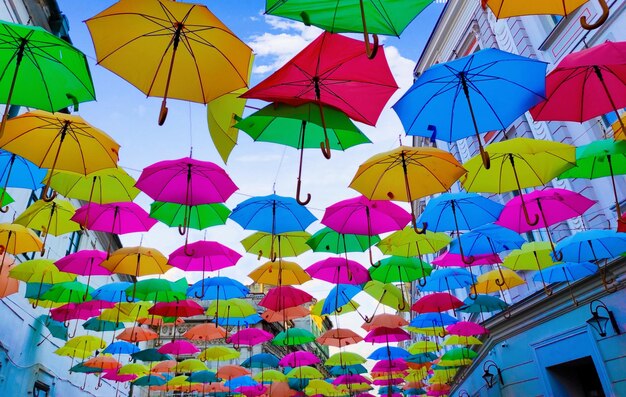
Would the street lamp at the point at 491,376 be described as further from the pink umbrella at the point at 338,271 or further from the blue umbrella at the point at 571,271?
the pink umbrella at the point at 338,271

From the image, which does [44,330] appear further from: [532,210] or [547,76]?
[547,76]

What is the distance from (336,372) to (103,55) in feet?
58.5

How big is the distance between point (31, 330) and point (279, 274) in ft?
32.2

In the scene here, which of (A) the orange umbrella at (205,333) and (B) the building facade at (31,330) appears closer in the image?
(B) the building facade at (31,330)

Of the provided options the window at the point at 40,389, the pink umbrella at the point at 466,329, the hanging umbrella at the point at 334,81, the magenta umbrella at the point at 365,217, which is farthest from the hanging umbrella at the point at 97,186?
the window at the point at 40,389

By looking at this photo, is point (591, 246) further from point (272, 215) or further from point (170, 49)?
point (170, 49)

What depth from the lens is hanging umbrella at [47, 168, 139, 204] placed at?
23.5 feet

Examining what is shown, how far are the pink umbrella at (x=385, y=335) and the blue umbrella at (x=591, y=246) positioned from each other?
20.2ft

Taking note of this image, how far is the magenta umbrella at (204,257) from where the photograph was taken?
9031 mm

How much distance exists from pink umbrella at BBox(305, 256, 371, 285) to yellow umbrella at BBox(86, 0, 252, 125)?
602cm

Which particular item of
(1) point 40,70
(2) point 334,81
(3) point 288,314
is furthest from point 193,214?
(3) point 288,314

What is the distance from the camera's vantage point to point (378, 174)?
6520 millimetres

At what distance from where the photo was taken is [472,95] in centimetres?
525

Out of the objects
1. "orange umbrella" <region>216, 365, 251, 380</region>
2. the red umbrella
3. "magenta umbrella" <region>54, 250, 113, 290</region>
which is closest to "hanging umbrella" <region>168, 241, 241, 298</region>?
"magenta umbrella" <region>54, 250, 113, 290</region>
